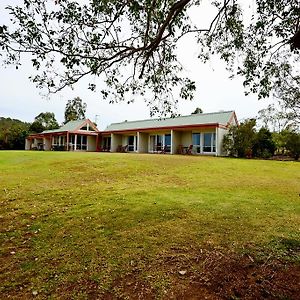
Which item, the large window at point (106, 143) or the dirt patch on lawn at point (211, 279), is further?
the large window at point (106, 143)

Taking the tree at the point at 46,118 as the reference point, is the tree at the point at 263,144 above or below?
below

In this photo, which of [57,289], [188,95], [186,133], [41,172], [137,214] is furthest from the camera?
[186,133]

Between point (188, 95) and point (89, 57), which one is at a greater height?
point (89, 57)

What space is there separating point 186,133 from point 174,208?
23.9 m

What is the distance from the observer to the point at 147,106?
854 centimetres

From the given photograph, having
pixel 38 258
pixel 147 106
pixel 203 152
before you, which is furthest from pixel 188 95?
pixel 203 152

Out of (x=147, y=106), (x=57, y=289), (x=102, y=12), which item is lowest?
(x=57, y=289)

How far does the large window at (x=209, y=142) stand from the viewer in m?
28.3

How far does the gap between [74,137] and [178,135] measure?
51.8 feet

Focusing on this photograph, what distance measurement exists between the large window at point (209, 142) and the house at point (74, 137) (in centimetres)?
1746

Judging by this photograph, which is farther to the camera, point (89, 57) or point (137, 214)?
point (137, 214)

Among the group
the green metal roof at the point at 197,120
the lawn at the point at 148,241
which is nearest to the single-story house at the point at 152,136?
the green metal roof at the point at 197,120

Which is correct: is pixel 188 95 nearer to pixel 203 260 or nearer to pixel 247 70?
pixel 247 70

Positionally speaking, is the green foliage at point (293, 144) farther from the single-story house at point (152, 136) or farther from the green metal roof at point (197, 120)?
the green metal roof at point (197, 120)
